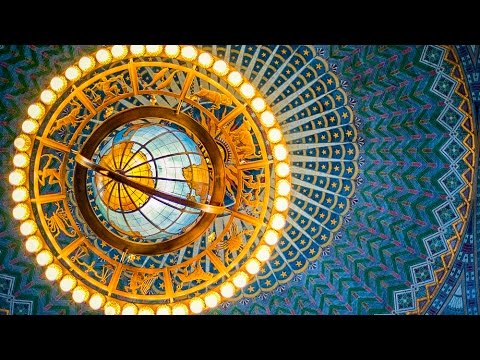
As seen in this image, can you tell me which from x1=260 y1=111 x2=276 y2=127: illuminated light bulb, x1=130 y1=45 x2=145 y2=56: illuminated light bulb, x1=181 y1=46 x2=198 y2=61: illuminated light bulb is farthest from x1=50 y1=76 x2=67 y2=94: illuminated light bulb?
x1=260 y1=111 x2=276 y2=127: illuminated light bulb

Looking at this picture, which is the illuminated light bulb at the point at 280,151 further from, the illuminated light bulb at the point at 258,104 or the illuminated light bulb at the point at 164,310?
the illuminated light bulb at the point at 164,310

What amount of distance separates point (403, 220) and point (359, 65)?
1889 mm

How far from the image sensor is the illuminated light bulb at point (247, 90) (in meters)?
5.34

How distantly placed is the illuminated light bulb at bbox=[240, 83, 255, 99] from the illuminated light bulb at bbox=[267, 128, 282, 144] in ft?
1.28

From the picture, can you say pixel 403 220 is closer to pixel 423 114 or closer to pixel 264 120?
pixel 423 114

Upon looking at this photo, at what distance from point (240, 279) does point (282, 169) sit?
1129 mm

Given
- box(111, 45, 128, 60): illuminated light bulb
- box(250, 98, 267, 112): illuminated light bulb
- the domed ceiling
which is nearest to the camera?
box(111, 45, 128, 60): illuminated light bulb

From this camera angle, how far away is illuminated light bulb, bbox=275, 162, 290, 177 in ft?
17.9

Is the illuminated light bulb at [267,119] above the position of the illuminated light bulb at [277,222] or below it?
above

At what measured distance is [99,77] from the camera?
5.25m

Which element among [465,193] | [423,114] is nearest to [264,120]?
[423,114]

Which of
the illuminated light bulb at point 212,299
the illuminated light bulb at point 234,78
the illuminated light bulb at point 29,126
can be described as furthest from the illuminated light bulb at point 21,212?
the illuminated light bulb at point 234,78

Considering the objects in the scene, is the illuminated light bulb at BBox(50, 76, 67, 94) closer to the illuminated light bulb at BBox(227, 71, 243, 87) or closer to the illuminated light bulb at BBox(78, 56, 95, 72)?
the illuminated light bulb at BBox(78, 56, 95, 72)

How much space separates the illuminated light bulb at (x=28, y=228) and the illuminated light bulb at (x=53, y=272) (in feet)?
1.19
